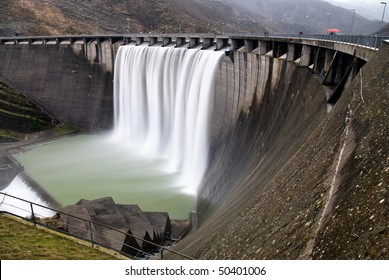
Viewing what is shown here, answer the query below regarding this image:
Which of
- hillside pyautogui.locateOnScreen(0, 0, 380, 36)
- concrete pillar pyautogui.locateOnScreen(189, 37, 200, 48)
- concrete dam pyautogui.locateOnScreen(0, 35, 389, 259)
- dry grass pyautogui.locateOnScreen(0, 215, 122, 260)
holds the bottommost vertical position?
dry grass pyautogui.locateOnScreen(0, 215, 122, 260)

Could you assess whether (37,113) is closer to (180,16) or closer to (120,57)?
(120,57)

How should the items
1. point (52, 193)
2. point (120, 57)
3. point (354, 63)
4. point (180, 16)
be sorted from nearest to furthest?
point (354, 63), point (52, 193), point (120, 57), point (180, 16)

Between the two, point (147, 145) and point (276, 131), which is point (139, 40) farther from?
point (276, 131)

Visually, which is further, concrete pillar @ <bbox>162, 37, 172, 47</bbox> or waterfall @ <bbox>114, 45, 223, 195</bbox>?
concrete pillar @ <bbox>162, 37, 172, 47</bbox>

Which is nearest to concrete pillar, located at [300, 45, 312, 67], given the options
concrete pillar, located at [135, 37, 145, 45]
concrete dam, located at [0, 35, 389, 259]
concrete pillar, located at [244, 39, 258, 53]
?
concrete dam, located at [0, 35, 389, 259]

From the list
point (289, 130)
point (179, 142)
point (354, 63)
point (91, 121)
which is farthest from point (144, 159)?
point (354, 63)

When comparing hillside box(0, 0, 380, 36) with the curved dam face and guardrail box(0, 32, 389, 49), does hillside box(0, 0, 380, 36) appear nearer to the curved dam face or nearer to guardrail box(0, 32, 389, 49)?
guardrail box(0, 32, 389, 49)
